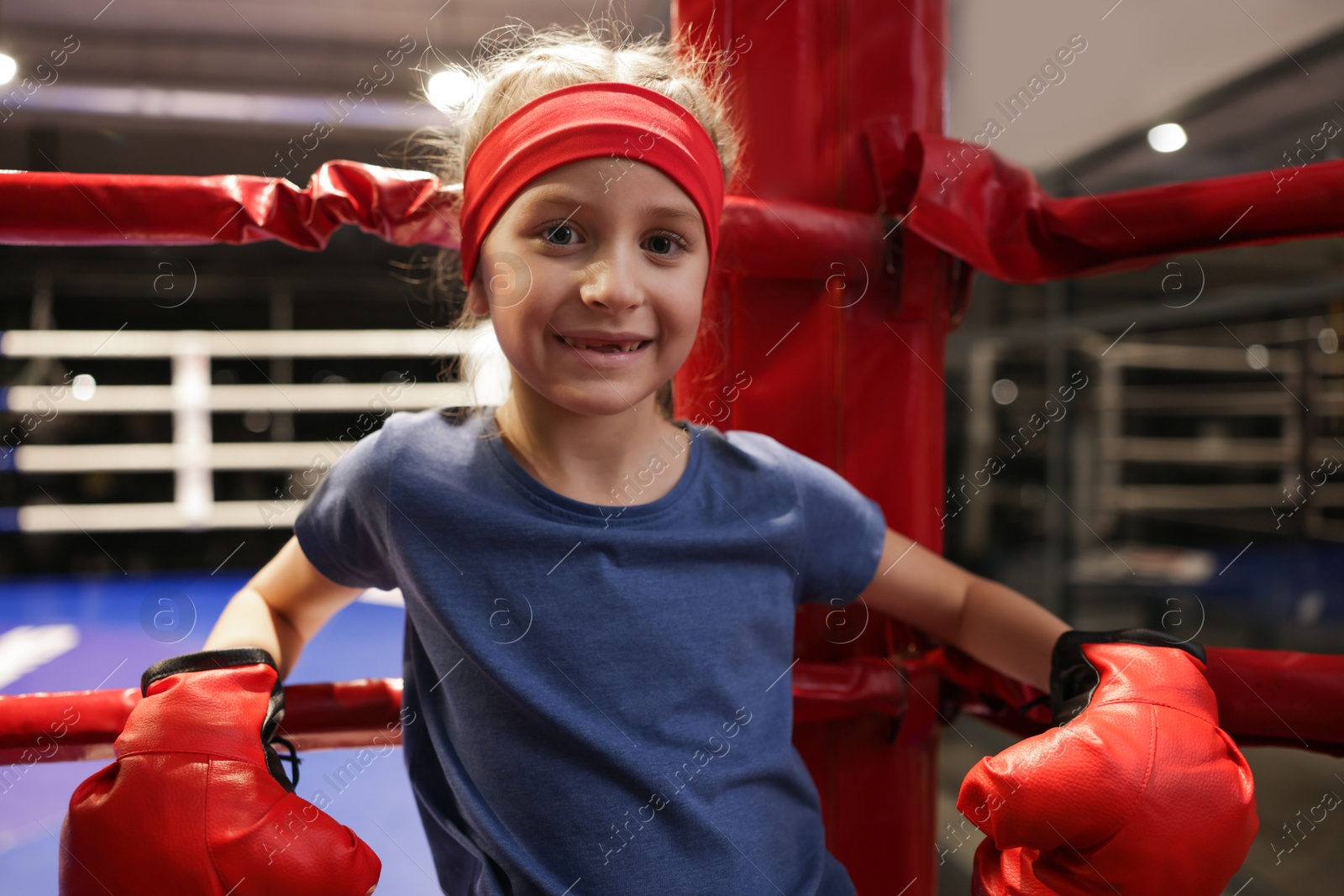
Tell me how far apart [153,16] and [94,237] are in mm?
3499

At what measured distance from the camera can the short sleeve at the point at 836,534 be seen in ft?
2.33

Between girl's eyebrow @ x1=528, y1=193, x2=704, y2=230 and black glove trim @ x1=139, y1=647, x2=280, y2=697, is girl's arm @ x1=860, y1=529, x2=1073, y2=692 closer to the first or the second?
girl's eyebrow @ x1=528, y1=193, x2=704, y2=230

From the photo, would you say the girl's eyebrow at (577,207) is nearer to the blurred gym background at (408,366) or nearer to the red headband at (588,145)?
the red headband at (588,145)

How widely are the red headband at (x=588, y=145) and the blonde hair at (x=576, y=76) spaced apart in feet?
0.10

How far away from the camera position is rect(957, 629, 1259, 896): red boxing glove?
1.61 feet

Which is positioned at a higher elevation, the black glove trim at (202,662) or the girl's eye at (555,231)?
the girl's eye at (555,231)

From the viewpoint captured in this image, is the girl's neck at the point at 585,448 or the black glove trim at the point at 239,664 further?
the girl's neck at the point at 585,448

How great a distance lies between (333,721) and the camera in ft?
2.21

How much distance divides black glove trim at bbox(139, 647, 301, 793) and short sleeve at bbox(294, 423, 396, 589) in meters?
0.10

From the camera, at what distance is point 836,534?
71 cm

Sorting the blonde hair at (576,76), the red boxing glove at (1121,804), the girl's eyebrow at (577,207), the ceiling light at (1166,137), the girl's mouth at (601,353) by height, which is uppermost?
the ceiling light at (1166,137)

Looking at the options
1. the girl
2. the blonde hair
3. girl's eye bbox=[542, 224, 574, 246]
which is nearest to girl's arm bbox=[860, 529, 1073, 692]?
the girl

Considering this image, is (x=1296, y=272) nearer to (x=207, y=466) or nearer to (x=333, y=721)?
(x=333, y=721)

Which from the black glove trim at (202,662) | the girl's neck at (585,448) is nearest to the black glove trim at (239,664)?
the black glove trim at (202,662)
